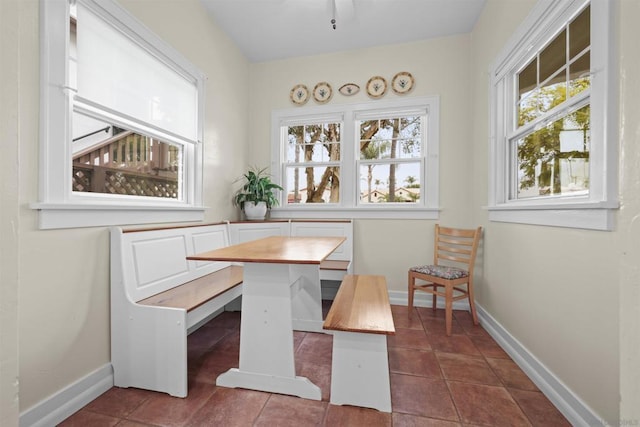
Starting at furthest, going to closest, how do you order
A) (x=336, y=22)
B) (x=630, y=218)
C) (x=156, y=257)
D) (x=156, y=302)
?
1. (x=336, y=22)
2. (x=156, y=257)
3. (x=156, y=302)
4. (x=630, y=218)

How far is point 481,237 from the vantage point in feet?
9.04

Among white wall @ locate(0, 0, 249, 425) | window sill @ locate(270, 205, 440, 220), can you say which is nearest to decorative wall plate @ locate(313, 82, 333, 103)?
window sill @ locate(270, 205, 440, 220)

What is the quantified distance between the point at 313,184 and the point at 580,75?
8.39ft

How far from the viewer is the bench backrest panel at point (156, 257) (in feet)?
5.61

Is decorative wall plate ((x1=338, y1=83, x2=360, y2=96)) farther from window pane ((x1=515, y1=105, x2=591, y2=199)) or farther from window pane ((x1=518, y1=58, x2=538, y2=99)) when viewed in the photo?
window pane ((x1=515, y1=105, x2=591, y2=199))

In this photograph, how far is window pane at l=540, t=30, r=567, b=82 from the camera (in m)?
1.75

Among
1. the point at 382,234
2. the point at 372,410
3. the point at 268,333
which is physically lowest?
the point at 372,410

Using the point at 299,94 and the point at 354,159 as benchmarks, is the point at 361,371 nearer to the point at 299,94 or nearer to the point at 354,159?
the point at 354,159

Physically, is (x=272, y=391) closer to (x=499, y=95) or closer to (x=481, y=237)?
(x=481, y=237)

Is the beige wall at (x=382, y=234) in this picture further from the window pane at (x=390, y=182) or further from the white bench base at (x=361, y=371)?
the white bench base at (x=361, y=371)

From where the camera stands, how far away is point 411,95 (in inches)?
125

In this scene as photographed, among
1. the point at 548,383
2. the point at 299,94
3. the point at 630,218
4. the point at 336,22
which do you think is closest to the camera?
the point at 630,218

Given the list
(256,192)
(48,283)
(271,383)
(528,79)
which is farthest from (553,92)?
(48,283)

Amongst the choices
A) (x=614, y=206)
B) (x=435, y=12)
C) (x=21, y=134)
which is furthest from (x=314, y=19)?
(x=614, y=206)
